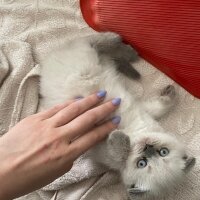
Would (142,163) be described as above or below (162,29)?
below

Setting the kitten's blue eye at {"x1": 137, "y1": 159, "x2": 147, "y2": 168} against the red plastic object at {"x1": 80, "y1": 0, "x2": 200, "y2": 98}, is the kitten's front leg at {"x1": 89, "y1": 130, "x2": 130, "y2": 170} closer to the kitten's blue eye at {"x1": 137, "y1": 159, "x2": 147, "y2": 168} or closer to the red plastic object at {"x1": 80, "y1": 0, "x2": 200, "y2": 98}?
the kitten's blue eye at {"x1": 137, "y1": 159, "x2": 147, "y2": 168}

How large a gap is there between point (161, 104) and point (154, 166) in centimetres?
28

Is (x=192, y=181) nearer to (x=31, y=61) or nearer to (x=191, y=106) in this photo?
(x=191, y=106)

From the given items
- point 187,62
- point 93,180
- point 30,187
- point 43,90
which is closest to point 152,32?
point 187,62

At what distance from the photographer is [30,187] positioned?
1.05m

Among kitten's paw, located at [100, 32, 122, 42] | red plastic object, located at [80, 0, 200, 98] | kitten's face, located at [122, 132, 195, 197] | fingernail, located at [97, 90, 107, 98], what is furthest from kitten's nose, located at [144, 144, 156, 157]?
kitten's paw, located at [100, 32, 122, 42]

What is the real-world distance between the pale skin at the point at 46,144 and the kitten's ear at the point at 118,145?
0.15 feet

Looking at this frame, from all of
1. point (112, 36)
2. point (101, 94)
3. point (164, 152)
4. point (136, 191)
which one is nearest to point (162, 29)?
point (112, 36)

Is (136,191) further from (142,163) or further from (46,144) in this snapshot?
(46,144)

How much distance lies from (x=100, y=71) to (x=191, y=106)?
35cm

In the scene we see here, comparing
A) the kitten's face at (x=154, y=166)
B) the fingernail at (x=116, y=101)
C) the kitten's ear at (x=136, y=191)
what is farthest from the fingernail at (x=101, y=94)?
the kitten's ear at (x=136, y=191)

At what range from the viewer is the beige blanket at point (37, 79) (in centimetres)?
130

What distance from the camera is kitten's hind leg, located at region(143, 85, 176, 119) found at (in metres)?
1.40

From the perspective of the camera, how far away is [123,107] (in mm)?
1332
